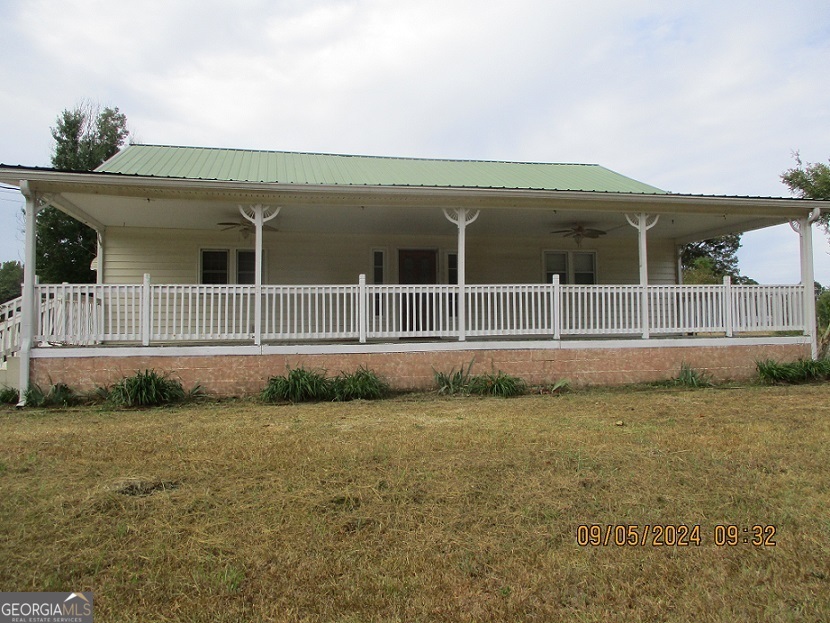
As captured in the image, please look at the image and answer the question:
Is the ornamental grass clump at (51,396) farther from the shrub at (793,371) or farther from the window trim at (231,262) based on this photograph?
the shrub at (793,371)

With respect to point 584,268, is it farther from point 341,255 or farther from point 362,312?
point 362,312

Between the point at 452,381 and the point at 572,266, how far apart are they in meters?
5.99

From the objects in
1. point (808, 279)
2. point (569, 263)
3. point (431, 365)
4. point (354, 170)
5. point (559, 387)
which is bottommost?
point (559, 387)

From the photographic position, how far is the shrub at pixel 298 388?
8.46 meters

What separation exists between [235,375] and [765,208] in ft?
33.4

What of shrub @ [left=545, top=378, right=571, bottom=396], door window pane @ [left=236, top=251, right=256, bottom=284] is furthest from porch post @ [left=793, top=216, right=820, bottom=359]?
door window pane @ [left=236, top=251, right=256, bottom=284]

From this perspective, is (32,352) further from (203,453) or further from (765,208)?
(765,208)

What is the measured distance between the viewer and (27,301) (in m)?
8.13

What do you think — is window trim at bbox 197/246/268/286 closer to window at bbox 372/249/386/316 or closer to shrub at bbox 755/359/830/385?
window at bbox 372/249/386/316

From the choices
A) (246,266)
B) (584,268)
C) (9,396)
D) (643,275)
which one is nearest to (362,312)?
(246,266)

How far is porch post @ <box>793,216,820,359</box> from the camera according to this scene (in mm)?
10594

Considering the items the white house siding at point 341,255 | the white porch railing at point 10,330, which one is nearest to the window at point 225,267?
the white house siding at point 341,255

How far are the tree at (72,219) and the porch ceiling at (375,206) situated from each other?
15440mm

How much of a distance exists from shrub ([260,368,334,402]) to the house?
39 cm
